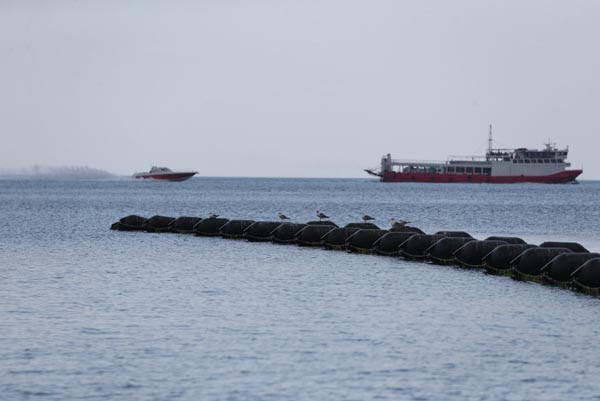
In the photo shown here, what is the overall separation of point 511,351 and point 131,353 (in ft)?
32.9

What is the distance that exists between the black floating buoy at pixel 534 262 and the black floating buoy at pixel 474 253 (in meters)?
4.35

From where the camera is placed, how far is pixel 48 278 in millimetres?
47188

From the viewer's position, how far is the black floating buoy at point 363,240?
2426 inches

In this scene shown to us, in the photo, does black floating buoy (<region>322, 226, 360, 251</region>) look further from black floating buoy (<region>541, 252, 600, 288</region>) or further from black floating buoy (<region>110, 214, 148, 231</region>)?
black floating buoy (<region>110, 214, 148, 231</region>)

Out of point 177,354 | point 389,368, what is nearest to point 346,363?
point 389,368

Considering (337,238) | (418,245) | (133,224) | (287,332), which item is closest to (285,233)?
(337,238)

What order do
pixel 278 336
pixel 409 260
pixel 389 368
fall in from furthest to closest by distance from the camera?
1. pixel 409 260
2. pixel 278 336
3. pixel 389 368

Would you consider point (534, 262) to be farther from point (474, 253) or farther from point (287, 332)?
Result: point (287, 332)

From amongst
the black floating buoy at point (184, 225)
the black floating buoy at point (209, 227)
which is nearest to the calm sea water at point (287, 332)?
the black floating buoy at point (209, 227)

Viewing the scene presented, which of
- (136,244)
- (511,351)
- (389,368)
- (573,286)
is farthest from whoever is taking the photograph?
(136,244)

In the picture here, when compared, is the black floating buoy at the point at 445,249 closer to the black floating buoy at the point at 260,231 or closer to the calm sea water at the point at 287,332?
the calm sea water at the point at 287,332

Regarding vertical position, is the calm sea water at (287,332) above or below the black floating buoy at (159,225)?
below

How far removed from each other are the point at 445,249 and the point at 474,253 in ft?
8.43

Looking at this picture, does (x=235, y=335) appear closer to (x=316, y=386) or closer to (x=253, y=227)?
(x=316, y=386)
